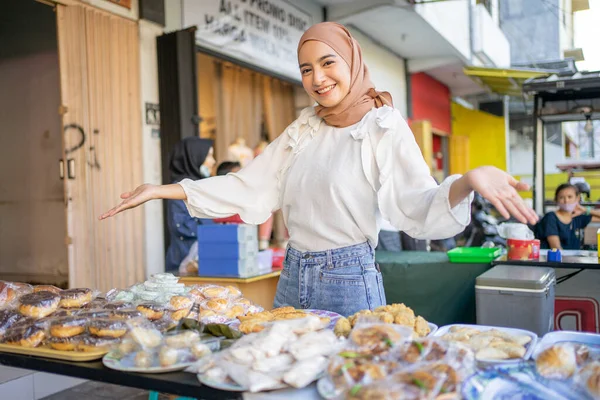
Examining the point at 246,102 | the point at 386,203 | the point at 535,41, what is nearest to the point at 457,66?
the point at 535,41

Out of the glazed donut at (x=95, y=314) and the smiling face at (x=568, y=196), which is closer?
the glazed donut at (x=95, y=314)

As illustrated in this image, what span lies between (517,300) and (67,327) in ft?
7.94

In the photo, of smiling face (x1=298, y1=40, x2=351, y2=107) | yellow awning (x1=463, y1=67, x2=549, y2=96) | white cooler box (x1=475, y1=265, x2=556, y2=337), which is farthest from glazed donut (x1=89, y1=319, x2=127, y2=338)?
yellow awning (x1=463, y1=67, x2=549, y2=96)

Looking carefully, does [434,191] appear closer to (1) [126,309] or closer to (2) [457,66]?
(1) [126,309]

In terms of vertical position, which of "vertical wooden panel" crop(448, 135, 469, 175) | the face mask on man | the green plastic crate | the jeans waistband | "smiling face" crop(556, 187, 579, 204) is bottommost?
the green plastic crate

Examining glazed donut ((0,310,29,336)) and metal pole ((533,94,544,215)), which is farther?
metal pole ((533,94,544,215))

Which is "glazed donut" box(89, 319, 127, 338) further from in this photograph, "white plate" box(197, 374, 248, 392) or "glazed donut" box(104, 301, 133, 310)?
"white plate" box(197, 374, 248, 392)

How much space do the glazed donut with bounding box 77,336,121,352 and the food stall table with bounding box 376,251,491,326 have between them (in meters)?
3.00

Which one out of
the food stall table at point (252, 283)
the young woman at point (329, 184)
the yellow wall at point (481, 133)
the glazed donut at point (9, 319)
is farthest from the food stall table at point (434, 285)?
the yellow wall at point (481, 133)

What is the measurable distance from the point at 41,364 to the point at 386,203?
110 centimetres

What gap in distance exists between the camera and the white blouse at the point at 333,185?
5.42 ft

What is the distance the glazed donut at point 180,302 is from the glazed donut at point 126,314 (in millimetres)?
165

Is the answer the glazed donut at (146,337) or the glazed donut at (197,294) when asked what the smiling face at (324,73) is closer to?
the glazed donut at (197,294)

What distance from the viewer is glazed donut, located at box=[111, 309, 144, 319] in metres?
1.61
